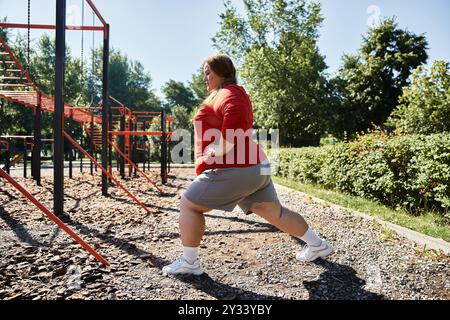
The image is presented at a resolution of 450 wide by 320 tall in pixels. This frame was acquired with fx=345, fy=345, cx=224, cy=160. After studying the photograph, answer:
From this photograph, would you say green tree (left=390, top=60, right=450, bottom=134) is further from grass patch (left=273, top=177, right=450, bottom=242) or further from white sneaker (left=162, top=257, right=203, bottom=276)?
white sneaker (left=162, top=257, right=203, bottom=276)

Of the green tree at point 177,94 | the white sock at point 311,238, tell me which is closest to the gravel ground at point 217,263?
the white sock at point 311,238

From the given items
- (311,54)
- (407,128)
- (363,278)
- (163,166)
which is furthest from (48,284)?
(311,54)

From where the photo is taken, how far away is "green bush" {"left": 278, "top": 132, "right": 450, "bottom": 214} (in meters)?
4.30

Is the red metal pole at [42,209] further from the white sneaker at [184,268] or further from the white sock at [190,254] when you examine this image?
the white sock at [190,254]

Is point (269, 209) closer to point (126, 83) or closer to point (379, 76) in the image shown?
point (379, 76)

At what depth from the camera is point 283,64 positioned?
21469 millimetres

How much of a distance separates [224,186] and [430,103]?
42.4 feet

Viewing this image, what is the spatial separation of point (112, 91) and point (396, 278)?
4494 cm

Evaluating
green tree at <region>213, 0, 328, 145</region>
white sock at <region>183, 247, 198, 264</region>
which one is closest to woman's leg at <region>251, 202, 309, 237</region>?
white sock at <region>183, 247, 198, 264</region>

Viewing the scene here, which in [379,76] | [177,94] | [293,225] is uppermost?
[177,94]

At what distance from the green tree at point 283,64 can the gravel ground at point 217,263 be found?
17617 mm

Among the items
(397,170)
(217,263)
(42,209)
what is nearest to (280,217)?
(217,263)

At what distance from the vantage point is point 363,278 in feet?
8.03

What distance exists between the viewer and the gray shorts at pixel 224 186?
7.18 feet
